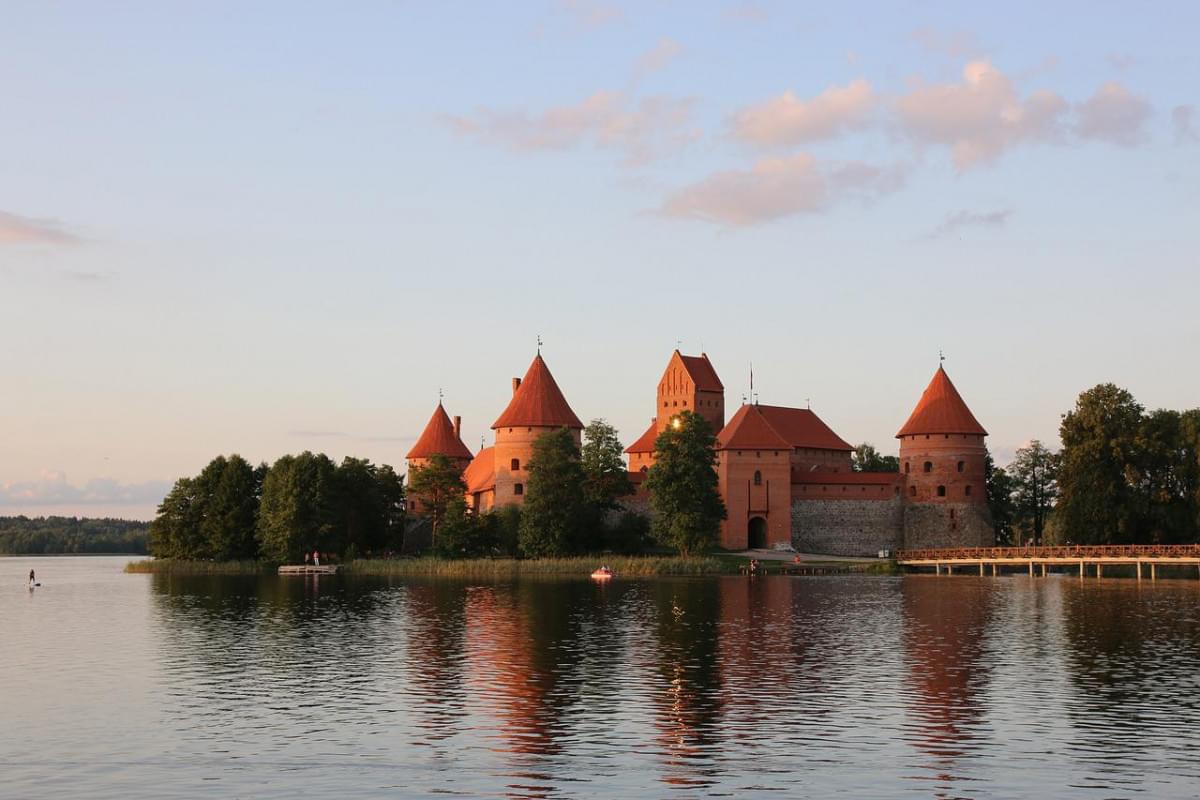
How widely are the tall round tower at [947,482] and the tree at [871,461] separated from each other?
1719 centimetres

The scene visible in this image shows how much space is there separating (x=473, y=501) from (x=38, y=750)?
6319cm

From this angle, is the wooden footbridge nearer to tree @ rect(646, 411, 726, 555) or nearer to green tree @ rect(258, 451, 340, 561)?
tree @ rect(646, 411, 726, 555)

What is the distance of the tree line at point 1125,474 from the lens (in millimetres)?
57531

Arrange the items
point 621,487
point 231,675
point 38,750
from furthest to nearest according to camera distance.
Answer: point 621,487, point 231,675, point 38,750

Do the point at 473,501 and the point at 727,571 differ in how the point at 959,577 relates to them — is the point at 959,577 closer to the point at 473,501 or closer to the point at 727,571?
the point at 727,571

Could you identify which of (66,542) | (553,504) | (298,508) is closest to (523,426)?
(553,504)

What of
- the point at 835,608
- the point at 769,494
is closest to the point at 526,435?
the point at 769,494

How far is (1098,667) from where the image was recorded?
81.4ft

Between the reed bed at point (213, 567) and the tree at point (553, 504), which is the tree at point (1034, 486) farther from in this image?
the reed bed at point (213, 567)

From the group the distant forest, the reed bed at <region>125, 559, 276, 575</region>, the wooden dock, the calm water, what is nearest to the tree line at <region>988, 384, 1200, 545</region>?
the calm water

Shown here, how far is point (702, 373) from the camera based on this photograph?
85125mm

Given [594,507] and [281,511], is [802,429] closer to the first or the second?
[594,507]

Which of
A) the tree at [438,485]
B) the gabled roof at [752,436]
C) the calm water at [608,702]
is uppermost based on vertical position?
the gabled roof at [752,436]

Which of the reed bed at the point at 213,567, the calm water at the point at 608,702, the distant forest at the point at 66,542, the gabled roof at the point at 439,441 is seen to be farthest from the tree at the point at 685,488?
the distant forest at the point at 66,542
